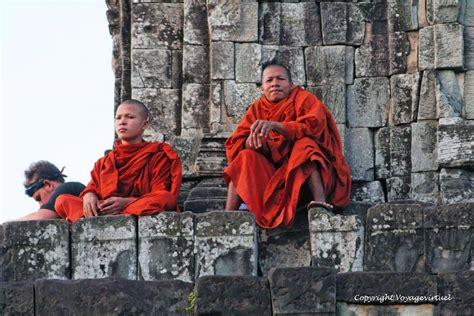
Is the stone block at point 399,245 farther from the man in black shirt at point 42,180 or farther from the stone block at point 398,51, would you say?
the man in black shirt at point 42,180

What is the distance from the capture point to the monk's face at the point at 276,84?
68.8ft

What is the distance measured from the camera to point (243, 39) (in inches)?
880

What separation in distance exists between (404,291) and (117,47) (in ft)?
21.5

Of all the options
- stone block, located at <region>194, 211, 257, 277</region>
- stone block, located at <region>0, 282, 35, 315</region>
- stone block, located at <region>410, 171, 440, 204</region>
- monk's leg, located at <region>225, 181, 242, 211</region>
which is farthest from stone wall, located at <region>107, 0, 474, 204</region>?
stone block, located at <region>0, 282, 35, 315</region>

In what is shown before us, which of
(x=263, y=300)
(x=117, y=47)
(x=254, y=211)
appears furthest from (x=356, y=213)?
(x=117, y=47)

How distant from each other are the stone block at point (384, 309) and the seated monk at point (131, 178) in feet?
7.06

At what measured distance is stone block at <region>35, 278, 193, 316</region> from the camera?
18.6 meters

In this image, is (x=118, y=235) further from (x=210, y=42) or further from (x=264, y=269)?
(x=210, y=42)

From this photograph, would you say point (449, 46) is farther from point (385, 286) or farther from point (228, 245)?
point (385, 286)

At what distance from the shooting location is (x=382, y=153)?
72.9 ft

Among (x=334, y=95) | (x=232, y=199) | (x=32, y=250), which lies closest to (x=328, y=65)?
(x=334, y=95)

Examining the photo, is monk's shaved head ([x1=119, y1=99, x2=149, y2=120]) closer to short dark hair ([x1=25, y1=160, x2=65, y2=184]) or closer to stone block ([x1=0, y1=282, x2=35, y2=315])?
short dark hair ([x1=25, y1=160, x2=65, y2=184])

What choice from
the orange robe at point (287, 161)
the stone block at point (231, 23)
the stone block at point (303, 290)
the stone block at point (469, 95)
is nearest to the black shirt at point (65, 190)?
the orange robe at point (287, 161)

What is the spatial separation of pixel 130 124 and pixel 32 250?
1.83m
